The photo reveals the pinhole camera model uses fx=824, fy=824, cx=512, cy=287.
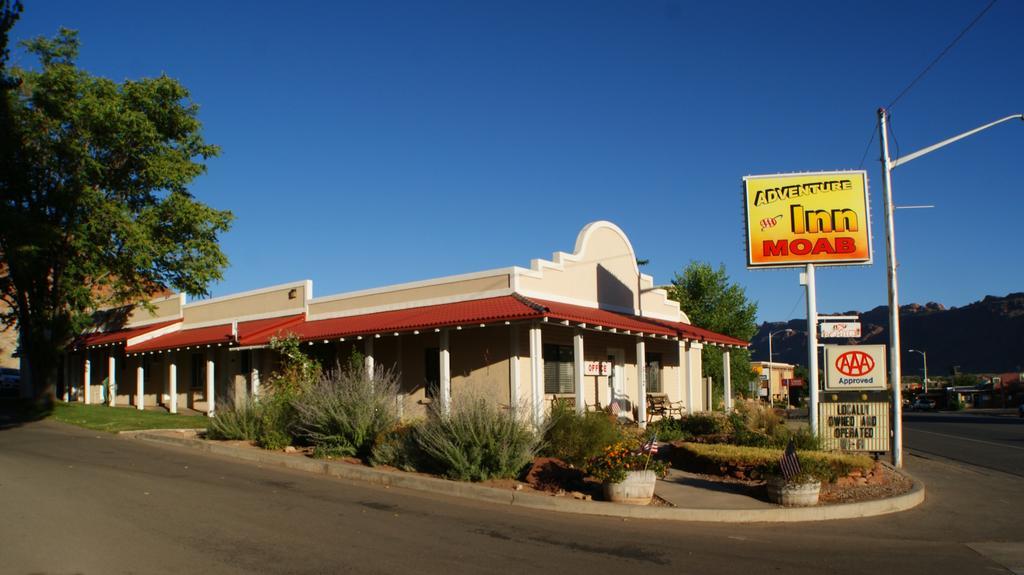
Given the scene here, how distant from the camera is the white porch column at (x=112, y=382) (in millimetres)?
32219

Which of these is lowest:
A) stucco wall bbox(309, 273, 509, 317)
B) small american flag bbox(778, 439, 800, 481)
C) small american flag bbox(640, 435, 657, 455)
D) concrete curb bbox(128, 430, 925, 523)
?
concrete curb bbox(128, 430, 925, 523)

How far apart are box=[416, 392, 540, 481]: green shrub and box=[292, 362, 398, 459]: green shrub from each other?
2353 millimetres

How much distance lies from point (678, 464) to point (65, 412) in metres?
21.8

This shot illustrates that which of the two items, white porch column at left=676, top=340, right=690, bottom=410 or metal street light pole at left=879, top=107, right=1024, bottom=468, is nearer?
metal street light pole at left=879, top=107, right=1024, bottom=468

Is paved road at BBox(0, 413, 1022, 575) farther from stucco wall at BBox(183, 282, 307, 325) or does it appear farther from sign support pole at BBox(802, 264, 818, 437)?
stucco wall at BBox(183, 282, 307, 325)

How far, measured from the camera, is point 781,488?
12.0 meters

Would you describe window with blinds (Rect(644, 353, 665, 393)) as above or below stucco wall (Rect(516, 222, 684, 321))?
below

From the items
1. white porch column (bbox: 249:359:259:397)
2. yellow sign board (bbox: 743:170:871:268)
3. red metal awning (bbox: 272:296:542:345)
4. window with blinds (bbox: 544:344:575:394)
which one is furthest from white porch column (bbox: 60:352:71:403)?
yellow sign board (bbox: 743:170:871:268)

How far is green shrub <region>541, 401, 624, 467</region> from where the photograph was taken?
1445cm

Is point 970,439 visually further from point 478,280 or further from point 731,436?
point 478,280

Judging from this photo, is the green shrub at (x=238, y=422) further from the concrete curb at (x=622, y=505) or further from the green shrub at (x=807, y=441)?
the green shrub at (x=807, y=441)

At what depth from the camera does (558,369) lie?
21.8 meters

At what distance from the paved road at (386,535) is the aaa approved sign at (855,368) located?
3.68m

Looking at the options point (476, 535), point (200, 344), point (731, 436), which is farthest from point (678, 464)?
point (200, 344)
